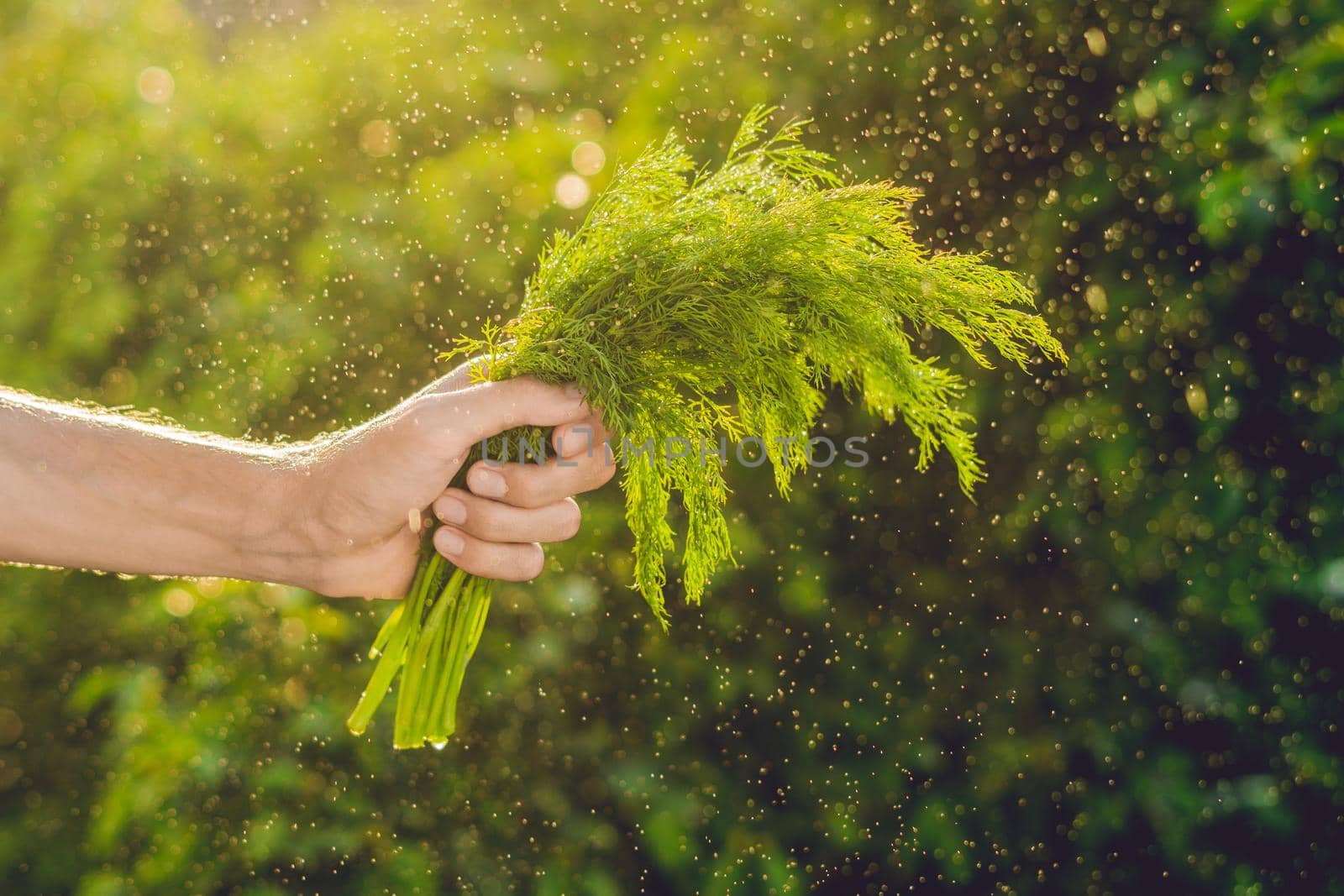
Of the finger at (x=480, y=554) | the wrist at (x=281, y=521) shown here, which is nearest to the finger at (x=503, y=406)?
the finger at (x=480, y=554)

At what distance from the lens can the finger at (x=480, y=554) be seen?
5.37 ft

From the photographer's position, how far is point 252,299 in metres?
2.66

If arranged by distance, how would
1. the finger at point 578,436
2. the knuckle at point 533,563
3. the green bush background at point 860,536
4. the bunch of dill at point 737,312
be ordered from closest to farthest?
the bunch of dill at point 737,312, the finger at point 578,436, the knuckle at point 533,563, the green bush background at point 860,536

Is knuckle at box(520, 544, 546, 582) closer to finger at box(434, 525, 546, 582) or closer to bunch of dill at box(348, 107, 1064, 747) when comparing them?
finger at box(434, 525, 546, 582)

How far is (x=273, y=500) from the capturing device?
1.74 m

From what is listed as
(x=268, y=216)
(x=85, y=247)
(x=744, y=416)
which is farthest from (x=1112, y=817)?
(x=85, y=247)

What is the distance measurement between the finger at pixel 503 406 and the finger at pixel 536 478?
0.11 m

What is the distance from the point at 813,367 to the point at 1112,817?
155 cm

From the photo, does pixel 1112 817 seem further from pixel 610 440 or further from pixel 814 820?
pixel 610 440

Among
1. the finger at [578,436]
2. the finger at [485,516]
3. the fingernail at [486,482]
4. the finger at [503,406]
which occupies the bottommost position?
the finger at [485,516]

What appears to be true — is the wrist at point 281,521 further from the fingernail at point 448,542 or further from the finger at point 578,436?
the finger at point 578,436

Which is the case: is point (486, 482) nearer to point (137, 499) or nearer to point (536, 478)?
point (536, 478)

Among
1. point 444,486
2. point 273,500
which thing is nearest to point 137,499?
point 273,500

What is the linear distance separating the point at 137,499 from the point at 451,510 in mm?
576
